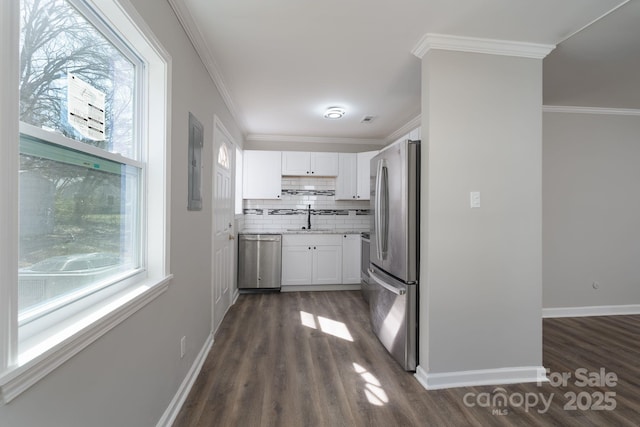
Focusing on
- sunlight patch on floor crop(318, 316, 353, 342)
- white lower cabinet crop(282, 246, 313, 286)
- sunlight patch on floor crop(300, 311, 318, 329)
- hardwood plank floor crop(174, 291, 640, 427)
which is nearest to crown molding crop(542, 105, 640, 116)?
hardwood plank floor crop(174, 291, 640, 427)

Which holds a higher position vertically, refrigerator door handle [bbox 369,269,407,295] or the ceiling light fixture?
the ceiling light fixture

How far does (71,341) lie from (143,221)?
75 cm

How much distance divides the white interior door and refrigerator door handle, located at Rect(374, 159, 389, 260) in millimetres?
1540

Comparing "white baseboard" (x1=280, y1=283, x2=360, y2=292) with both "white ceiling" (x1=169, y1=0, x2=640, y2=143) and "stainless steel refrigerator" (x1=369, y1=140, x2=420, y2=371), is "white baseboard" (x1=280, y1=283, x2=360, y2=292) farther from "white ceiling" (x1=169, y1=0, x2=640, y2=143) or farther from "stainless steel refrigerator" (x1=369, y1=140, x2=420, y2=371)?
"white ceiling" (x1=169, y1=0, x2=640, y2=143)

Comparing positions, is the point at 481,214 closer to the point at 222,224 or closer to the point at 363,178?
the point at 222,224

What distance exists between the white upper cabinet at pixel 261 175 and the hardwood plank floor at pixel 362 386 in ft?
6.97

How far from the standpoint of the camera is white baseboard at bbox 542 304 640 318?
133 inches

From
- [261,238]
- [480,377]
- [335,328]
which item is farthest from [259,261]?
[480,377]

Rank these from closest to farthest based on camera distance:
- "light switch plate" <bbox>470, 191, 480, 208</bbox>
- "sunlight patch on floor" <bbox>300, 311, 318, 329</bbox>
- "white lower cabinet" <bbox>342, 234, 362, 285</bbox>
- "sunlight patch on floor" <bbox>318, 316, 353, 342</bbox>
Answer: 1. "light switch plate" <bbox>470, 191, 480, 208</bbox>
2. "sunlight patch on floor" <bbox>318, 316, 353, 342</bbox>
3. "sunlight patch on floor" <bbox>300, 311, 318, 329</bbox>
4. "white lower cabinet" <bbox>342, 234, 362, 285</bbox>

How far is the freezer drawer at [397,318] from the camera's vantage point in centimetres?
221

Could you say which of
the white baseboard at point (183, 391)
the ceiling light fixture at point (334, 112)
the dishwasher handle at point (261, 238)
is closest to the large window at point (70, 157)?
the white baseboard at point (183, 391)

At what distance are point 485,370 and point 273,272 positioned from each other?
293cm

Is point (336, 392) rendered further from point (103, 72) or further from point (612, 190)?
point (612, 190)

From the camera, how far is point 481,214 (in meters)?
2.11
